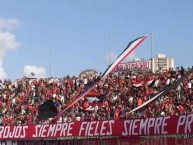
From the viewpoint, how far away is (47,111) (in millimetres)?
30297

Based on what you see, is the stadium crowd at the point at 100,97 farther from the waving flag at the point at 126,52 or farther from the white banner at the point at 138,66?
the white banner at the point at 138,66

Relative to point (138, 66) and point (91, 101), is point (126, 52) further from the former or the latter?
point (138, 66)

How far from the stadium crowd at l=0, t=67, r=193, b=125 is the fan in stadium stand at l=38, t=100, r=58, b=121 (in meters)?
0.39

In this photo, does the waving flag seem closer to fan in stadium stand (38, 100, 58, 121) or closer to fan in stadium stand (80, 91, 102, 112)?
fan in stadium stand (80, 91, 102, 112)

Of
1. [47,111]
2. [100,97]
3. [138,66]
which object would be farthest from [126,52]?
[138,66]

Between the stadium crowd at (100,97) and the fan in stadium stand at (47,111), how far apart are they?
0.39m

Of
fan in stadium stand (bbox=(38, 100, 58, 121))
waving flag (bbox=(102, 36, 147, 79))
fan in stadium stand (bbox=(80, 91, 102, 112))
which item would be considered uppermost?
waving flag (bbox=(102, 36, 147, 79))

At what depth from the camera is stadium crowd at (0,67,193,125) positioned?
2481 cm

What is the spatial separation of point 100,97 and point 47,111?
3.34 meters

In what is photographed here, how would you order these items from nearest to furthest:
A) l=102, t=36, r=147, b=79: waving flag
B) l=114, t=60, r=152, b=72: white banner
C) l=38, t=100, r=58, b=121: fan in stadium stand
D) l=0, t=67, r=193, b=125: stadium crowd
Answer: l=102, t=36, r=147, b=79: waving flag < l=0, t=67, r=193, b=125: stadium crowd < l=38, t=100, r=58, b=121: fan in stadium stand < l=114, t=60, r=152, b=72: white banner

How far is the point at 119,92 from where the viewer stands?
96.5ft

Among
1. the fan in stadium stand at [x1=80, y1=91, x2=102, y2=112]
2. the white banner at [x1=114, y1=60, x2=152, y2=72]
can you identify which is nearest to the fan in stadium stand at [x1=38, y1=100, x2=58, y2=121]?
the fan in stadium stand at [x1=80, y1=91, x2=102, y2=112]

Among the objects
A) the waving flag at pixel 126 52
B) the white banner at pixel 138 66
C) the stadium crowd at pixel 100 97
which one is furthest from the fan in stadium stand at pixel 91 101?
the white banner at pixel 138 66

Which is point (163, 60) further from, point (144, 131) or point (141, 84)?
point (144, 131)
